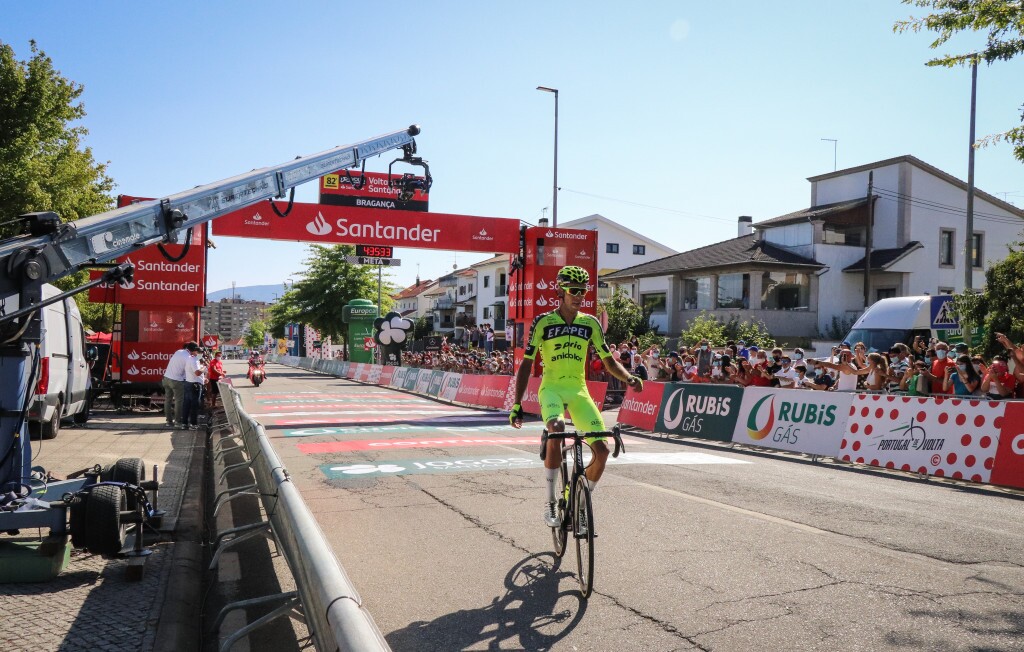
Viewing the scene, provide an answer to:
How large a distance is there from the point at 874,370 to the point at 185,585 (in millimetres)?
12885

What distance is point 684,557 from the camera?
604 centimetres

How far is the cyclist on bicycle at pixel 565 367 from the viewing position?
5711 millimetres

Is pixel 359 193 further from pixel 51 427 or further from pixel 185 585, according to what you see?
pixel 185 585

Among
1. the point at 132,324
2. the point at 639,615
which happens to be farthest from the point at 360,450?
the point at 132,324

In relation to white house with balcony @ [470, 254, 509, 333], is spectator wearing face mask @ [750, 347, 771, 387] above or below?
below

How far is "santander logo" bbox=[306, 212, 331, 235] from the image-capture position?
20.9 metres

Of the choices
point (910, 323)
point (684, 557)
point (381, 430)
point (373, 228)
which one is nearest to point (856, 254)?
point (910, 323)

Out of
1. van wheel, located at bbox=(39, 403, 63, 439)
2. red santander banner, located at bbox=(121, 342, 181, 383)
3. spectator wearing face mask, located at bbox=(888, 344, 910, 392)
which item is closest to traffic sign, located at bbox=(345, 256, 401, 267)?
red santander banner, located at bbox=(121, 342, 181, 383)

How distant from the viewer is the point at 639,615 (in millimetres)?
4727

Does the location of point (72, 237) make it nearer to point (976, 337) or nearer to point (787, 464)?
point (787, 464)

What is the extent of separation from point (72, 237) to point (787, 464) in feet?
33.2

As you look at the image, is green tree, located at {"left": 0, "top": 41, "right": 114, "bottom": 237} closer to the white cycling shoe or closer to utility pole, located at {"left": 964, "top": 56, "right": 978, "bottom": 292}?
the white cycling shoe

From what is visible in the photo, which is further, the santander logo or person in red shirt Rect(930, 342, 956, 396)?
the santander logo

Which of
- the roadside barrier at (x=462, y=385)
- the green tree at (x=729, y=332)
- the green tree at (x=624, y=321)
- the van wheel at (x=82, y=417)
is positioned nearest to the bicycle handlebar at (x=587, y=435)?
the roadside barrier at (x=462, y=385)
